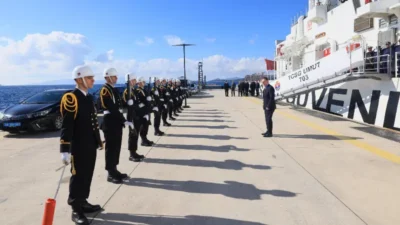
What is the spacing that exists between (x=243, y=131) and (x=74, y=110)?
25.1 ft

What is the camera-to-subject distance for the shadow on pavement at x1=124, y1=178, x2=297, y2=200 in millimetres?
4949

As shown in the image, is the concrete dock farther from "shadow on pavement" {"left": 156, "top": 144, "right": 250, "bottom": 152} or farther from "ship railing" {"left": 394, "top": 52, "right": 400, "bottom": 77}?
"ship railing" {"left": 394, "top": 52, "right": 400, "bottom": 77}

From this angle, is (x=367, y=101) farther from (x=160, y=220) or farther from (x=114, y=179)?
(x=160, y=220)

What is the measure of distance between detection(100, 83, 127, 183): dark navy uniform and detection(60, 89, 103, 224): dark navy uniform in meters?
1.40

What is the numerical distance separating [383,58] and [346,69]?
4.26 ft

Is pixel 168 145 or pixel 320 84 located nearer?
pixel 168 145

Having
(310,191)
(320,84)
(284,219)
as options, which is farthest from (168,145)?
(320,84)

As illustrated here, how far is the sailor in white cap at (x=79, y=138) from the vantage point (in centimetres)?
396

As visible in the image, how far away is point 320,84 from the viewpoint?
14.4 m

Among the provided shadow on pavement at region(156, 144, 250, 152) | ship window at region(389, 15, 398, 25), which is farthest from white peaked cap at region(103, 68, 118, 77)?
ship window at region(389, 15, 398, 25)

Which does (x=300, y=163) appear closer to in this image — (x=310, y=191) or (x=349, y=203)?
(x=310, y=191)

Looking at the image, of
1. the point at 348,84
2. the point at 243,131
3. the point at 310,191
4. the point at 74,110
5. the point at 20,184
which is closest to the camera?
the point at 74,110

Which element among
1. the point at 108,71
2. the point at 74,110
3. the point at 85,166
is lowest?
the point at 85,166

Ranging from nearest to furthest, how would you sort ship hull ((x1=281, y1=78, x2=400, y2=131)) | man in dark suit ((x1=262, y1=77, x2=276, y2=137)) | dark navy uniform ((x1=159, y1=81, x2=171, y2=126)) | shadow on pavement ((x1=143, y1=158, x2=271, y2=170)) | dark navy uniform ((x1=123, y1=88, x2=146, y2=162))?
shadow on pavement ((x1=143, y1=158, x2=271, y2=170)) → dark navy uniform ((x1=123, y1=88, x2=146, y2=162)) → man in dark suit ((x1=262, y1=77, x2=276, y2=137)) → ship hull ((x1=281, y1=78, x2=400, y2=131)) → dark navy uniform ((x1=159, y1=81, x2=171, y2=126))
